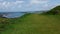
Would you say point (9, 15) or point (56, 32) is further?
point (9, 15)

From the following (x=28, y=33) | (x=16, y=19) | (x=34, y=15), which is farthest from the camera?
(x=34, y=15)

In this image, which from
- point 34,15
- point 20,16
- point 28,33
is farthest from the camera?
point 34,15

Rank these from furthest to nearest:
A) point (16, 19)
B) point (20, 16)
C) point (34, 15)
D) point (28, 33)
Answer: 1. point (34, 15)
2. point (20, 16)
3. point (16, 19)
4. point (28, 33)

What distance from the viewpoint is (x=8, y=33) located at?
13328 millimetres

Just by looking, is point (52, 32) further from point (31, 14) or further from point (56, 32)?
point (31, 14)

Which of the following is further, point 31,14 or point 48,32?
point 31,14

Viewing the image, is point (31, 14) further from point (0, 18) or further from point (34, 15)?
point (0, 18)

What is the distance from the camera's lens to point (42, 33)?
43.6 feet

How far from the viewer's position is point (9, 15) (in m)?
20.3

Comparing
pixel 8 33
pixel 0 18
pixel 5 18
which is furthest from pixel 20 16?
pixel 8 33

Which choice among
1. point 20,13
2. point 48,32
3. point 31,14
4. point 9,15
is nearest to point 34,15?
point 31,14

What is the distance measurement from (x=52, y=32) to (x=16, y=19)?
7.29 meters

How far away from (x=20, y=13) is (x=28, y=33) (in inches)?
322

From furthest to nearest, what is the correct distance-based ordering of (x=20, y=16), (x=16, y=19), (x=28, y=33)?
(x=20, y=16) < (x=16, y=19) < (x=28, y=33)
